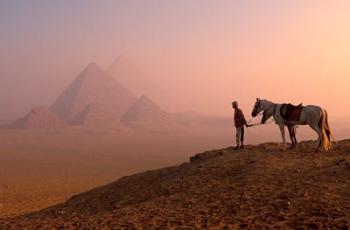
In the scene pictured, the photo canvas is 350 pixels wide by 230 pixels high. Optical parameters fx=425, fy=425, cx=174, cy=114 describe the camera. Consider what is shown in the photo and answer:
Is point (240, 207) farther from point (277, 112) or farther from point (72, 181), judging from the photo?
point (72, 181)

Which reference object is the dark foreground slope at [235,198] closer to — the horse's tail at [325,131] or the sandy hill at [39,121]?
the horse's tail at [325,131]

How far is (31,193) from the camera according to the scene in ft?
97.8

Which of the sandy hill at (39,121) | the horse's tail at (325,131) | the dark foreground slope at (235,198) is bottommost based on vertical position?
the dark foreground slope at (235,198)

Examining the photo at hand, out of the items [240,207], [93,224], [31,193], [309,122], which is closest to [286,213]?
[240,207]


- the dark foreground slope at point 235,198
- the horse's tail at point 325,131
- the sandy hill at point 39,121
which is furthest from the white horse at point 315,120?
the sandy hill at point 39,121

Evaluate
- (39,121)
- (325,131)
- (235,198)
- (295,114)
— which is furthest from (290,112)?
(39,121)

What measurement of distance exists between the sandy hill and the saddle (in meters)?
147

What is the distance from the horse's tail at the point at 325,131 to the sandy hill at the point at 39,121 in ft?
483

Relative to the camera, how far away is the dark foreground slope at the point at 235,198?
8109 mm

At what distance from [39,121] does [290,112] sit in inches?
5958

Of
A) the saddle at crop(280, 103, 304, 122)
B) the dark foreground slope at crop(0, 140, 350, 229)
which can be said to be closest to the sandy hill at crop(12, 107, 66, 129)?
the dark foreground slope at crop(0, 140, 350, 229)

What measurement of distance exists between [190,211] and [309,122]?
6.63m

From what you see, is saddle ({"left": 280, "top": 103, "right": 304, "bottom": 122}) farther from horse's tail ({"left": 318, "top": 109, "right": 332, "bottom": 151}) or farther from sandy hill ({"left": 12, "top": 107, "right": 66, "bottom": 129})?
sandy hill ({"left": 12, "top": 107, "right": 66, "bottom": 129})

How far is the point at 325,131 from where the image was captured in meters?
14.3
